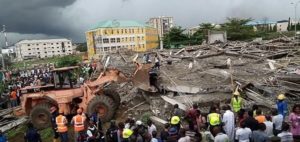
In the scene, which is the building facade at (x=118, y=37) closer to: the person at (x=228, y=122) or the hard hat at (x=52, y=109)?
the hard hat at (x=52, y=109)

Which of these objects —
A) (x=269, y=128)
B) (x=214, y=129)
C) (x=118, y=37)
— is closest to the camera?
(x=214, y=129)

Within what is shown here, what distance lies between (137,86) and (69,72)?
305 cm

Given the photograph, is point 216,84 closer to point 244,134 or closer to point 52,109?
point 52,109

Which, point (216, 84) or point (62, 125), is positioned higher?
point (216, 84)

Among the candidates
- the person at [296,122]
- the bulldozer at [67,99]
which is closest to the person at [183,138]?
the person at [296,122]

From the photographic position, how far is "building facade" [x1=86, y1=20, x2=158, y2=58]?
10369 cm

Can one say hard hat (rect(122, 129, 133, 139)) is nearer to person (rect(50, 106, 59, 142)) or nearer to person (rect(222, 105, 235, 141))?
person (rect(222, 105, 235, 141))

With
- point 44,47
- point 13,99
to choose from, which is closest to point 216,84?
point 13,99

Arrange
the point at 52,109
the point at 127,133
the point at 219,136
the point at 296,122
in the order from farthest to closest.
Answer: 1. the point at 52,109
2. the point at 127,133
3. the point at 296,122
4. the point at 219,136

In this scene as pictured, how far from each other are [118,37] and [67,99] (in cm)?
9316

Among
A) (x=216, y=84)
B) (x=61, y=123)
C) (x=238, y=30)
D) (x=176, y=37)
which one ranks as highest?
(x=238, y=30)

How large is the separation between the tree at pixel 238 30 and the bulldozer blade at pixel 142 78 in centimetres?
4059

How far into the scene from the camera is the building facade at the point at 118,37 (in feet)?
340

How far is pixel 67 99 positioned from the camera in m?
15.0
